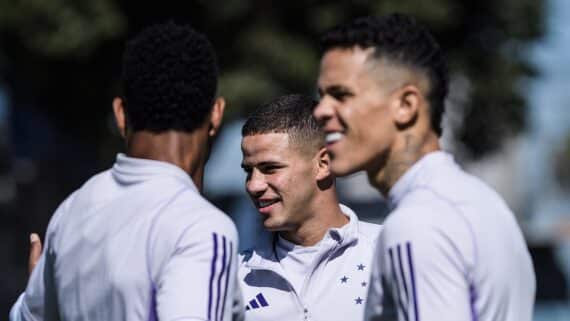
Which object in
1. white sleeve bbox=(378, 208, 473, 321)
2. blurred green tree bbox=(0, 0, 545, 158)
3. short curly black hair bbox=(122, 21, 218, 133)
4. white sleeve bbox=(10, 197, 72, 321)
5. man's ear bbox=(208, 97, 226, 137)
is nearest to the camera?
white sleeve bbox=(378, 208, 473, 321)

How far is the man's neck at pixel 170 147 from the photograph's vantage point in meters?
3.71

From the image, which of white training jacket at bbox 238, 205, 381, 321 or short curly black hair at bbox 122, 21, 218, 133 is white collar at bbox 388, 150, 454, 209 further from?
white training jacket at bbox 238, 205, 381, 321

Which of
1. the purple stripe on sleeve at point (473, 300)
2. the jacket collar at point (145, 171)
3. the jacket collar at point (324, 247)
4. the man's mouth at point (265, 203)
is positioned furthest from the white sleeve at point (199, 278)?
the man's mouth at point (265, 203)

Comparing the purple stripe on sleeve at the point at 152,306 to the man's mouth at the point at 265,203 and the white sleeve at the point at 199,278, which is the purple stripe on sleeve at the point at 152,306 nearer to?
the white sleeve at the point at 199,278

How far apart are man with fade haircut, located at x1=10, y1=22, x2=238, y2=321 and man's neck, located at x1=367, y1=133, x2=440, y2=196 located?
49cm

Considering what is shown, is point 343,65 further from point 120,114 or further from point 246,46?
point 246,46

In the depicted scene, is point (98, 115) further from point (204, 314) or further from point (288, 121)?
point (204, 314)

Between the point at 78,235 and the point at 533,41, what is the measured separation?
19513mm

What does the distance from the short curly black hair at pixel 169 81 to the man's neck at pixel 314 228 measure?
4.84ft

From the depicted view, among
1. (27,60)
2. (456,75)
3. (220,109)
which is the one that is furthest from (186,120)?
A: (456,75)

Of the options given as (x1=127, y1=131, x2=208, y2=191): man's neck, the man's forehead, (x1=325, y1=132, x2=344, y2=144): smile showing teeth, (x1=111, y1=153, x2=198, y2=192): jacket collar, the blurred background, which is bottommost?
the blurred background

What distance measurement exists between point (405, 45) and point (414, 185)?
1.38 feet

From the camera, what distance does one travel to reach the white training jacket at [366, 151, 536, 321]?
10.7ft

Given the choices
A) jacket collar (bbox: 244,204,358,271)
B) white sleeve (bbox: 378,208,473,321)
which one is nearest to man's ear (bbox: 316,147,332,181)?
jacket collar (bbox: 244,204,358,271)
